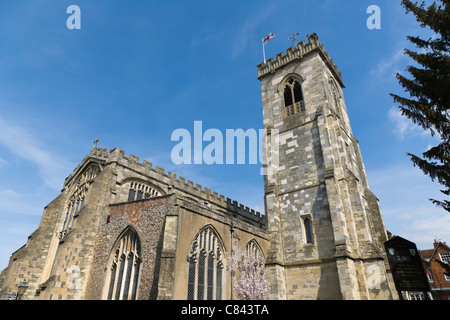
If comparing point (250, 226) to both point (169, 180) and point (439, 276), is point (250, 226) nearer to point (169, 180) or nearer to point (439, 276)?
point (169, 180)

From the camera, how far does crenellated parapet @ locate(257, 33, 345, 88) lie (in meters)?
23.9

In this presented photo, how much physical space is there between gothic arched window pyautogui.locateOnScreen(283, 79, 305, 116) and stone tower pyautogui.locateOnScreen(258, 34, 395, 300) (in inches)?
3.4

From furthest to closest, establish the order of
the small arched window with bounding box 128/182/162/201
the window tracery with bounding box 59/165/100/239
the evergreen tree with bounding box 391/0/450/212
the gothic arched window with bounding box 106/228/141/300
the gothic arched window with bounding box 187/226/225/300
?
the window tracery with bounding box 59/165/100/239 < the small arched window with bounding box 128/182/162/201 < the gothic arched window with bounding box 106/228/141/300 < the gothic arched window with bounding box 187/226/225/300 < the evergreen tree with bounding box 391/0/450/212

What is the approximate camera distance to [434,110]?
10.4m

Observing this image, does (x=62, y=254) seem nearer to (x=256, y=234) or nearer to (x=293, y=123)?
(x=256, y=234)

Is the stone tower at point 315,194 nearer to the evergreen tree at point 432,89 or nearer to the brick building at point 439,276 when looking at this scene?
the evergreen tree at point 432,89

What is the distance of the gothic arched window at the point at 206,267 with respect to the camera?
1408 cm

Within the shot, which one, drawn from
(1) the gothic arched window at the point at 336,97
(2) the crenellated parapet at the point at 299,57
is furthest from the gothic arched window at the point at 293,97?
(1) the gothic arched window at the point at 336,97

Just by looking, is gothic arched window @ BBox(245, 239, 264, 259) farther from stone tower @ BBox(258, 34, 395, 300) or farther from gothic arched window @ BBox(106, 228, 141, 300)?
gothic arched window @ BBox(106, 228, 141, 300)

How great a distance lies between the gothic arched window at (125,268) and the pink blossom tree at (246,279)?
5031 mm

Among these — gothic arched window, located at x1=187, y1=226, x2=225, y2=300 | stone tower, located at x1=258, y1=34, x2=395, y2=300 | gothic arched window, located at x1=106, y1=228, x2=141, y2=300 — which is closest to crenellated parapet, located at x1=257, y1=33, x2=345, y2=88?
stone tower, located at x1=258, y1=34, x2=395, y2=300

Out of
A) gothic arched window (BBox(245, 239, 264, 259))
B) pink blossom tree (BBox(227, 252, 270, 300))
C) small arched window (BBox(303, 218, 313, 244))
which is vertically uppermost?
small arched window (BBox(303, 218, 313, 244))

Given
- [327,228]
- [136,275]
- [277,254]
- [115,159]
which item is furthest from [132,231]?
[327,228]

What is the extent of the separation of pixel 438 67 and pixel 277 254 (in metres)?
13.4
